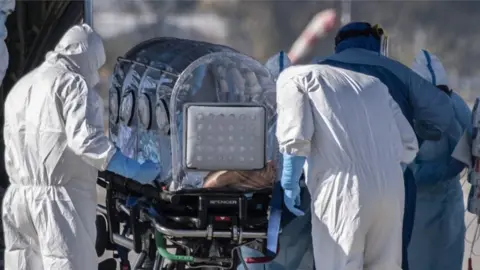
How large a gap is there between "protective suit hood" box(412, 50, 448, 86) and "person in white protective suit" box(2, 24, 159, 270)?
5.60 ft

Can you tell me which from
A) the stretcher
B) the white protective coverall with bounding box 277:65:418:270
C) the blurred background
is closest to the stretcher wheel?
the stretcher

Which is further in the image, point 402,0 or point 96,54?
point 402,0

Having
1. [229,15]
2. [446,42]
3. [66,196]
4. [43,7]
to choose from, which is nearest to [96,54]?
[66,196]

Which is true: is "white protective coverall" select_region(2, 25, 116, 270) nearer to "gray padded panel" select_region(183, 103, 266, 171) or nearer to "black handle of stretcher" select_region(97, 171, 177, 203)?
"black handle of stretcher" select_region(97, 171, 177, 203)

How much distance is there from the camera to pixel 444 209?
18.7ft

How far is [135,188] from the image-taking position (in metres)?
4.93

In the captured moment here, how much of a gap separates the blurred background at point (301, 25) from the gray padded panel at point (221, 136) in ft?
7.69

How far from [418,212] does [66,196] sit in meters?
1.91

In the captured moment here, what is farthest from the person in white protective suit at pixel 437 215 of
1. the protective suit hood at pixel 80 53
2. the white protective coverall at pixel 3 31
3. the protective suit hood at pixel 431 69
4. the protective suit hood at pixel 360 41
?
the white protective coverall at pixel 3 31

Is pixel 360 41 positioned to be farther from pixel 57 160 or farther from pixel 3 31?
pixel 3 31

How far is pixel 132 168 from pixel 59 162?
0.30m

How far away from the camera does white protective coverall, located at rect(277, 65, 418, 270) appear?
14.7 feet

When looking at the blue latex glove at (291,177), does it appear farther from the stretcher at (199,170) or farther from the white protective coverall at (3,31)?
the white protective coverall at (3,31)

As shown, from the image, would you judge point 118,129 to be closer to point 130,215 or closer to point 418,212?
point 130,215
